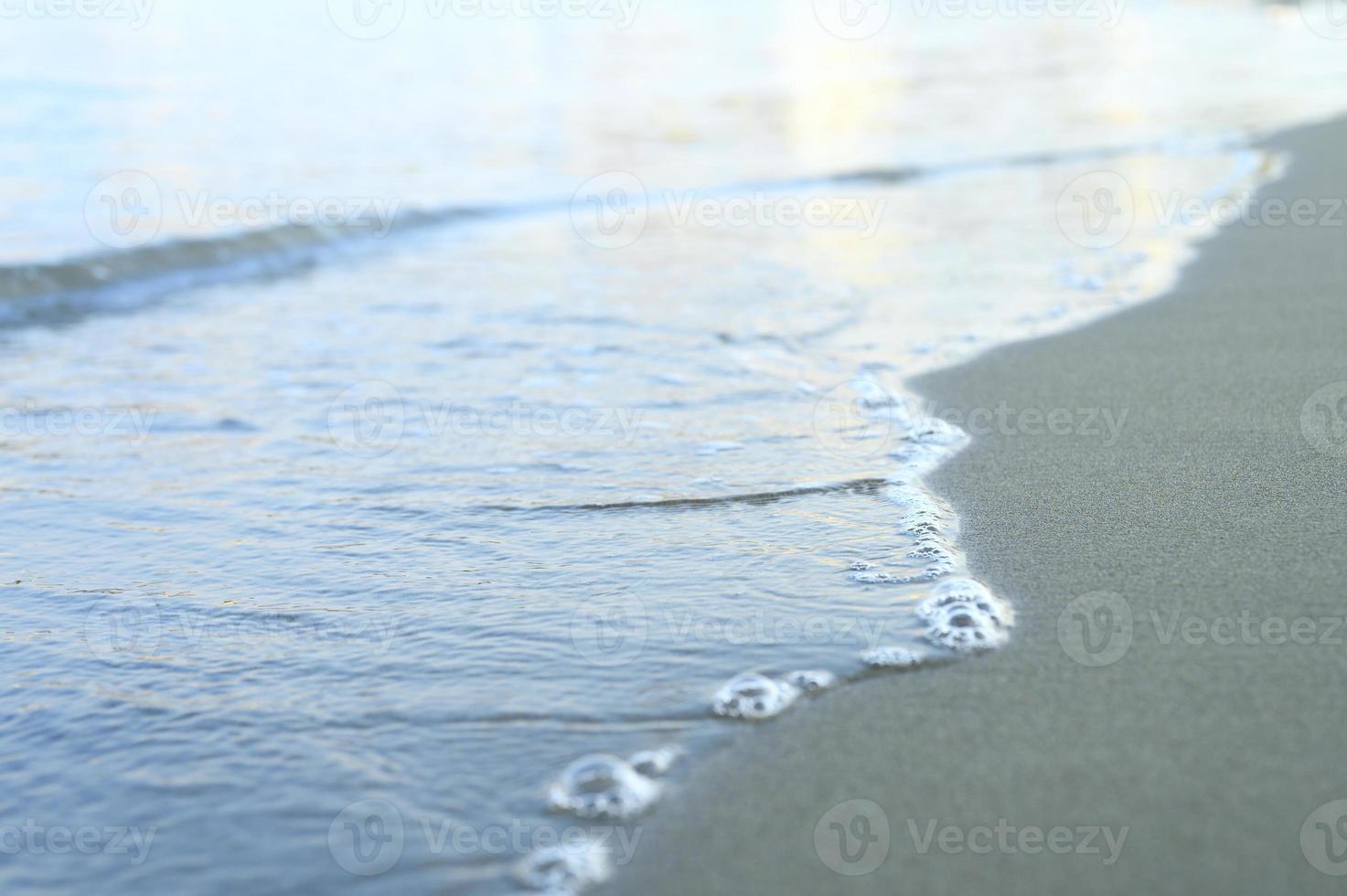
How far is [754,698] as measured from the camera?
2496mm

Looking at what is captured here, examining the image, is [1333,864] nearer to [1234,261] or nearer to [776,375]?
[776,375]

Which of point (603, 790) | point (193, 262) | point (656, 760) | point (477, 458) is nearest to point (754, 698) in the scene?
point (656, 760)

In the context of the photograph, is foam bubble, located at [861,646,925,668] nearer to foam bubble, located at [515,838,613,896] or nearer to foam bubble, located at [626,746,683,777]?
foam bubble, located at [626,746,683,777]

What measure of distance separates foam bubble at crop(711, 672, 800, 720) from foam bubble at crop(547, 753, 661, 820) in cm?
28

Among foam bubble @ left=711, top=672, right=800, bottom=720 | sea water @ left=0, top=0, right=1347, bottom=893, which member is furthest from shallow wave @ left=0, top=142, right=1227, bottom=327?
foam bubble @ left=711, top=672, right=800, bottom=720

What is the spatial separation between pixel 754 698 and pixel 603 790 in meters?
0.42

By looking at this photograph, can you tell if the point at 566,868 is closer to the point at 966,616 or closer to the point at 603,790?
the point at 603,790

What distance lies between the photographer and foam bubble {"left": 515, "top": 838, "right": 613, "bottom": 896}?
198 cm

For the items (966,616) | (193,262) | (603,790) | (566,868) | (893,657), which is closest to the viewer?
(566,868)

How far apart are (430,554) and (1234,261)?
15.6 feet

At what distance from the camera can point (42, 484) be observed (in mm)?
4152

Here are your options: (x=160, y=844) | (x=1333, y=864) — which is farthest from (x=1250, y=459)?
(x=160, y=844)

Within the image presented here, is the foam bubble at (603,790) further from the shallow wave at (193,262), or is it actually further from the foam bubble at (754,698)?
the shallow wave at (193,262)

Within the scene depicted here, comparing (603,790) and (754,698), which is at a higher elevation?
(754,698)
